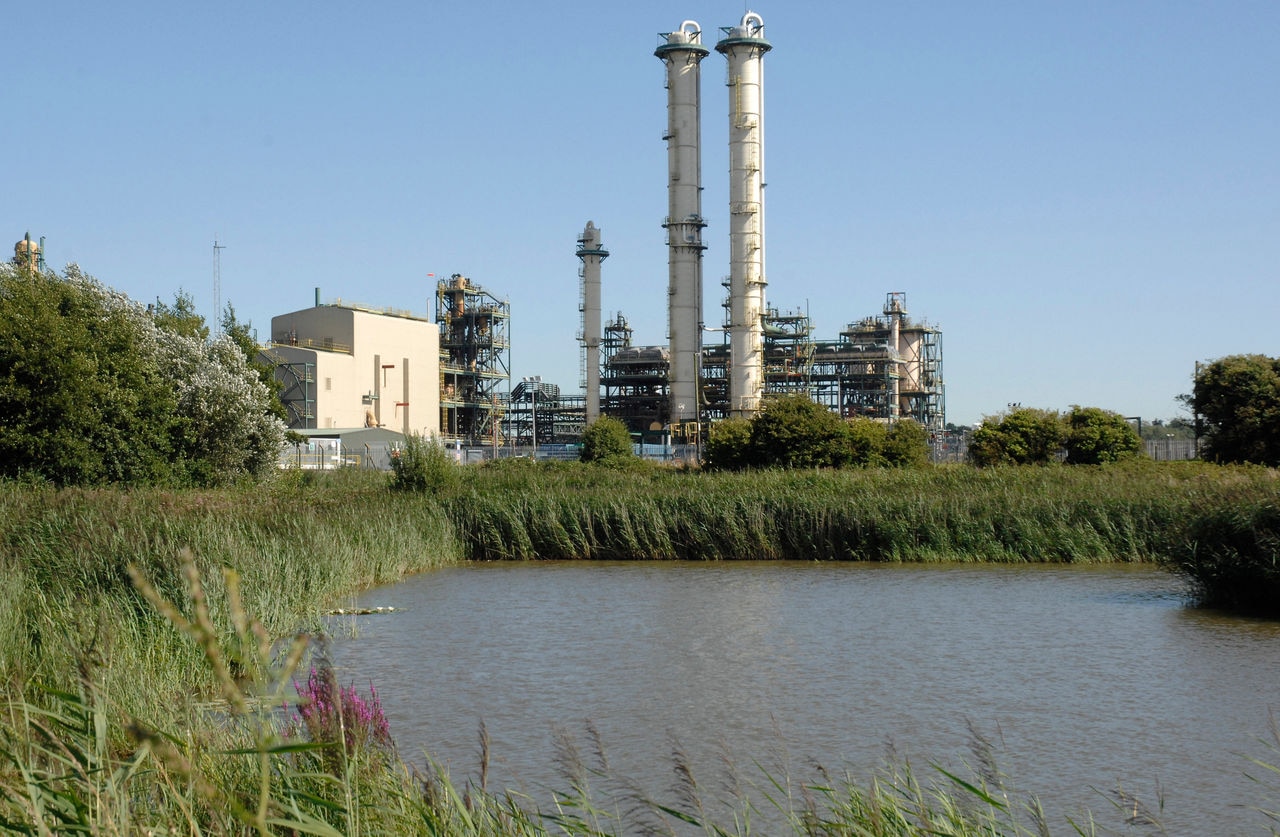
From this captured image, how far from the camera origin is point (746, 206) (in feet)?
197

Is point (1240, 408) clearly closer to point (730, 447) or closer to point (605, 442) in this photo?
point (730, 447)

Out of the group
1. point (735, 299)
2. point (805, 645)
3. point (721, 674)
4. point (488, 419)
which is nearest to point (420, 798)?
point (721, 674)

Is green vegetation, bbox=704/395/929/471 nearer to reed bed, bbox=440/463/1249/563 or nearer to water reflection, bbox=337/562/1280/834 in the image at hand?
reed bed, bbox=440/463/1249/563

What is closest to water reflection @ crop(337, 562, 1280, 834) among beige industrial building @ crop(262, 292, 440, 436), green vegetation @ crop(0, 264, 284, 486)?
green vegetation @ crop(0, 264, 284, 486)

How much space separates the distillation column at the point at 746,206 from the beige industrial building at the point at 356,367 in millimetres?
16442

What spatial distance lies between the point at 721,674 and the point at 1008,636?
3956 millimetres

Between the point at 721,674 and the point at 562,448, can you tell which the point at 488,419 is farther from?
the point at 721,674

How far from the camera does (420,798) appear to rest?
17.5 feet

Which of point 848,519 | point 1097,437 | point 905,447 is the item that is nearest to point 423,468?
point 848,519

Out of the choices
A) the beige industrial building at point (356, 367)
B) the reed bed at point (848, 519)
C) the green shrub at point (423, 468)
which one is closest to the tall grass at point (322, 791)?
the reed bed at point (848, 519)

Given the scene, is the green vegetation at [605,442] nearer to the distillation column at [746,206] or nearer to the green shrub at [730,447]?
the green shrub at [730,447]

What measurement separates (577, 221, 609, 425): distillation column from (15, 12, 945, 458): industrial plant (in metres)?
0.08

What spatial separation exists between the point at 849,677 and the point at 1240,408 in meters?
28.8

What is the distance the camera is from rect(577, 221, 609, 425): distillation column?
2758 inches
